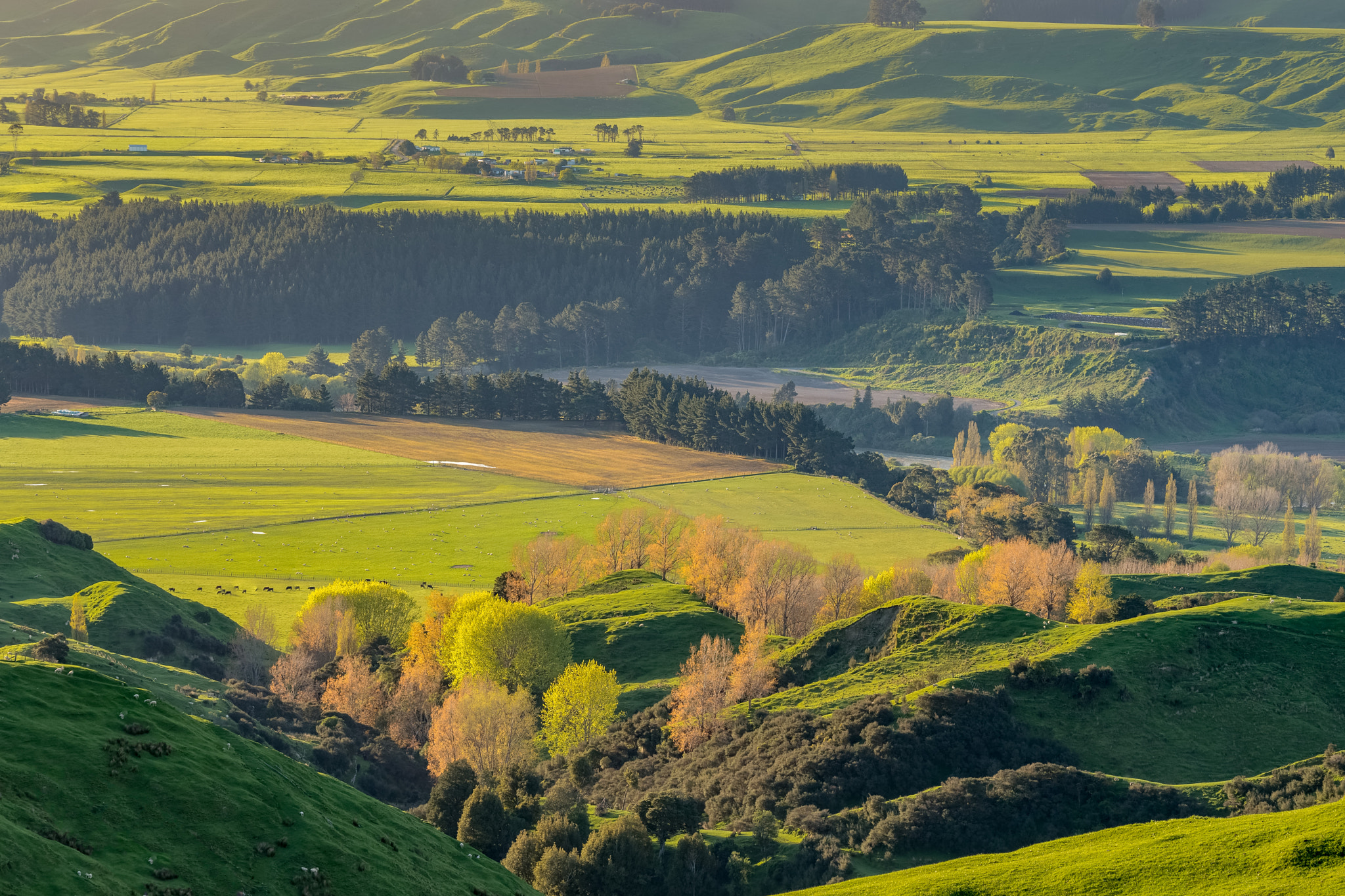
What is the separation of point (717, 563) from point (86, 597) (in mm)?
54091

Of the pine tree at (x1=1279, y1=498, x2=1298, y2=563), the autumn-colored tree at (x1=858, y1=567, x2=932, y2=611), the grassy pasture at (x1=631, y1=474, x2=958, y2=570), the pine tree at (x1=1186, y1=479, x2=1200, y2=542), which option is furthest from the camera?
Answer: the pine tree at (x1=1186, y1=479, x2=1200, y2=542)

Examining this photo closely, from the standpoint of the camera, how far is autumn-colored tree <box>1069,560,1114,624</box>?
102m

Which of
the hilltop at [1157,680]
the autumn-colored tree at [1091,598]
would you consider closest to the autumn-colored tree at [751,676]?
the hilltop at [1157,680]

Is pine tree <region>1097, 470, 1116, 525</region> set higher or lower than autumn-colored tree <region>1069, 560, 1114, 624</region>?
lower

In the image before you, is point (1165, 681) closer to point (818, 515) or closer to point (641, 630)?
point (641, 630)

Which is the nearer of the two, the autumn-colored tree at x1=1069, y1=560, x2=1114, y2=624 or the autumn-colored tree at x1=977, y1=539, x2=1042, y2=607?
the autumn-colored tree at x1=1069, y1=560, x2=1114, y2=624

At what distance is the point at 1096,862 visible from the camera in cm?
4931

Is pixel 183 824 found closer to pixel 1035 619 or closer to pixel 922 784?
pixel 922 784

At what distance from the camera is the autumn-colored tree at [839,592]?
119625 millimetres

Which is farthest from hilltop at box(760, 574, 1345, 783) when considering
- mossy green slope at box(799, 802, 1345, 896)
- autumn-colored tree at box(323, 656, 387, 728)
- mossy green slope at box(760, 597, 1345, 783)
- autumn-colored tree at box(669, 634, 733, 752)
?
autumn-colored tree at box(323, 656, 387, 728)

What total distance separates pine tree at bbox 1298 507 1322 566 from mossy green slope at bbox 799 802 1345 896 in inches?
4753

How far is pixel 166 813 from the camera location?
145ft

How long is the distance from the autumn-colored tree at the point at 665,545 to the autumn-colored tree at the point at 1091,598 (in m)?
42.4

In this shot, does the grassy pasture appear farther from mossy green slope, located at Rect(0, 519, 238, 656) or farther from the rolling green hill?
mossy green slope, located at Rect(0, 519, 238, 656)
